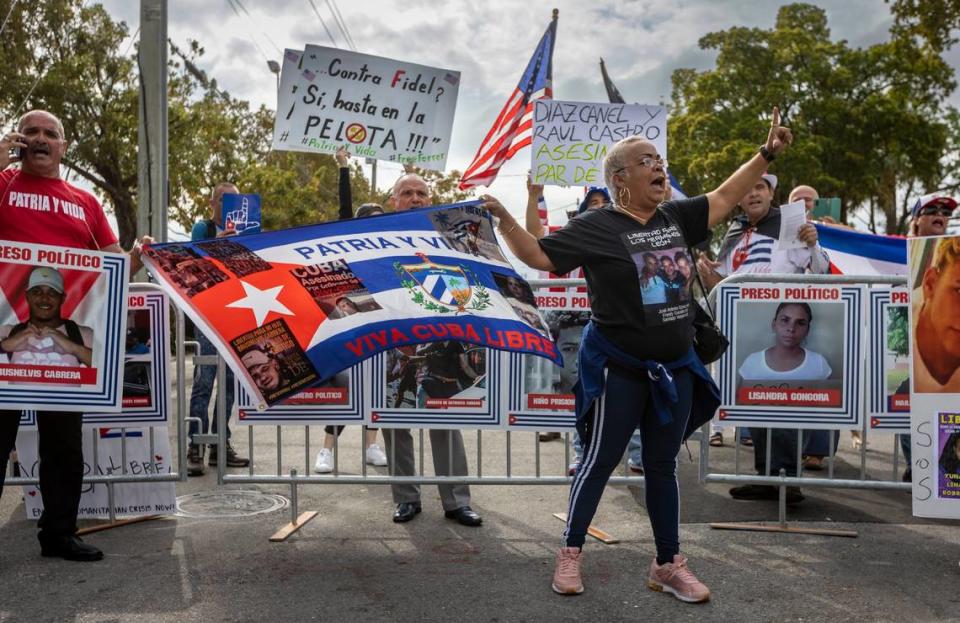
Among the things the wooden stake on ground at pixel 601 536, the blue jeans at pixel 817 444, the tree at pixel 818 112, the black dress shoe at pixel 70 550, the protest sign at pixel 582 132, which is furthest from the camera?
the tree at pixel 818 112

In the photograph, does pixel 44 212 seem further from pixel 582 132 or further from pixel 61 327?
pixel 582 132

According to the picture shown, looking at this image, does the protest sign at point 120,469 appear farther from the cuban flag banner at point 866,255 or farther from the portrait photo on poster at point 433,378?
the cuban flag banner at point 866,255

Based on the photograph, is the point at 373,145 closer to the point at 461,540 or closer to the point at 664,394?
the point at 461,540

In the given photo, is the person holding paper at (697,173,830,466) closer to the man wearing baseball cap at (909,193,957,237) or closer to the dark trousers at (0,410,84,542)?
the man wearing baseball cap at (909,193,957,237)

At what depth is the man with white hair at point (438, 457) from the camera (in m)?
5.21

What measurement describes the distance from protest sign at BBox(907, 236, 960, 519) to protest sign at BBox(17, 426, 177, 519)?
13.4 ft

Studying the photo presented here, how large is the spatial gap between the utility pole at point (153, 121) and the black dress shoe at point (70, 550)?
6.32 metres

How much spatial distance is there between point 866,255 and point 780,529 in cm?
247

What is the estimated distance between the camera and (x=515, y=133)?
9234mm

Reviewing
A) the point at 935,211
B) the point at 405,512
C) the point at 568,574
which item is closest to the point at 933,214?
the point at 935,211

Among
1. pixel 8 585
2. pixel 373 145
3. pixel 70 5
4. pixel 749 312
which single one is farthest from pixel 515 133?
pixel 70 5

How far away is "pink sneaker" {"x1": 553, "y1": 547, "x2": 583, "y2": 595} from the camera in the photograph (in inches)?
158

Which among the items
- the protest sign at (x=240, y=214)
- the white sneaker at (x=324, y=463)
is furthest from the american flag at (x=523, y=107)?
A: the white sneaker at (x=324, y=463)

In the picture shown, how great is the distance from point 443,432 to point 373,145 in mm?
2820
